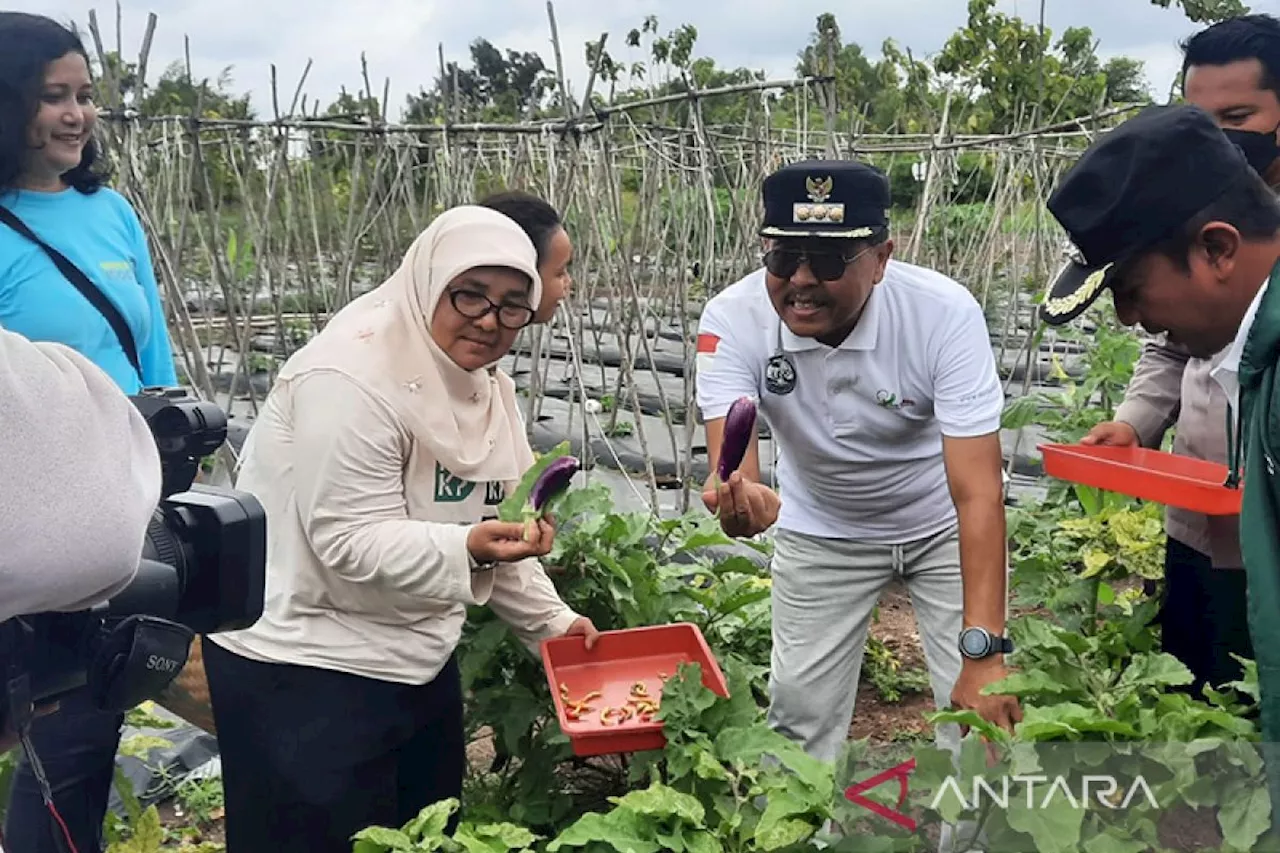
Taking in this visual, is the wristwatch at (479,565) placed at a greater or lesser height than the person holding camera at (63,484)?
lesser

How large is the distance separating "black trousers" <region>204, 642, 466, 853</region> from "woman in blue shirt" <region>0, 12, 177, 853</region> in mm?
385

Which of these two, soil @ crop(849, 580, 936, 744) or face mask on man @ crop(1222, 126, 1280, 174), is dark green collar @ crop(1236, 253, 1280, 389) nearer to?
face mask on man @ crop(1222, 126, 1280, 174)

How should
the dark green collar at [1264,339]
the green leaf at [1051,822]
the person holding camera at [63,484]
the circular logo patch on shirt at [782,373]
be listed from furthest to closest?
1. the circular logo patch on shirt at [782,373]
2. the green leaf at [1051,822]
3. the dark green collar at [1264,339]
4. the person holding camera at [63,484]

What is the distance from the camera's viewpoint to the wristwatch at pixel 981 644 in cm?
177

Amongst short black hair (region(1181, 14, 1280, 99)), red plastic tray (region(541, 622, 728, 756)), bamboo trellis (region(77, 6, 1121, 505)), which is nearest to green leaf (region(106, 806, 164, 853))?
red plastic tray (region(541, 622, 728, 756))

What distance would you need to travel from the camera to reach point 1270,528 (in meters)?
1.08

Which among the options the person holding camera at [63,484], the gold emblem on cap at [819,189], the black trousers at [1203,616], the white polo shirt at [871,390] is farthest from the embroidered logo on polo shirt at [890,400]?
the person holding camera at [63,484]

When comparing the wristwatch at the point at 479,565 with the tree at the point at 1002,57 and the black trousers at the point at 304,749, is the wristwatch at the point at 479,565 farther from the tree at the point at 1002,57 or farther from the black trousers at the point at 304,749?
the tree at the point at 1002,57

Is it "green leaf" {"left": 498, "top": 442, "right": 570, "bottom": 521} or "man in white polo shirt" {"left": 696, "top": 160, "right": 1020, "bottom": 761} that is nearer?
"green leaf" {"left": 498, "top": 442, "right": 570, "bottom": 521}

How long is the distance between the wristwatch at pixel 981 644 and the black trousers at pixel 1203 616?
0.30 meters

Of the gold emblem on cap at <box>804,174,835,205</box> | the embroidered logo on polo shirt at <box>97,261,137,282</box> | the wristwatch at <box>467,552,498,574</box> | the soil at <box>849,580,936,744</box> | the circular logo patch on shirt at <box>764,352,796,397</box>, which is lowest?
the soil at <box>849,580,936,744</box>

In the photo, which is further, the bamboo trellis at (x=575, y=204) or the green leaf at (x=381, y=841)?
the bamboo trellis at (x=575, y=204)

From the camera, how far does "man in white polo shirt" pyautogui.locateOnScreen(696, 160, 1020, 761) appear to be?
199cm

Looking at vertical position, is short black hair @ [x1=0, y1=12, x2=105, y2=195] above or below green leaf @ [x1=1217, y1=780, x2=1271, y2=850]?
above
